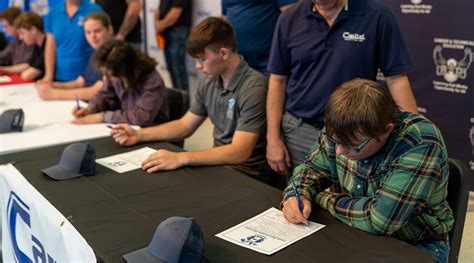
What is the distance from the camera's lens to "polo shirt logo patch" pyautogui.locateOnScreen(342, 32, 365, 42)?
169 cm

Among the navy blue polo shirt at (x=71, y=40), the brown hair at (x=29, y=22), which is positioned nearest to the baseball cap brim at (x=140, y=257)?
the navy blue polo shirt at (x=71, y=40)

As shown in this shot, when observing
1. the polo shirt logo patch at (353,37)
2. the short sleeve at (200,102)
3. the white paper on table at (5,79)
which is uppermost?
the polo shirt logo patch at (353,37)

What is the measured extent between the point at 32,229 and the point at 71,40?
2.14m

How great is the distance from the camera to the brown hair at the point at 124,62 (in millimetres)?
2229

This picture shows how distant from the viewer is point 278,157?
189cm

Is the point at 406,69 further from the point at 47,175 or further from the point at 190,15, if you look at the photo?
the point at 190,15

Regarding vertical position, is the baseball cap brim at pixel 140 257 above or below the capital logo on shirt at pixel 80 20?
below

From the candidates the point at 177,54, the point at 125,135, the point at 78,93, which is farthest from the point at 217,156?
the point at 177,54

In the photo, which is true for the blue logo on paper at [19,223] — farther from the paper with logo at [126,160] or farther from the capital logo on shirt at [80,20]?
the capital logo on shirt at [80,20]

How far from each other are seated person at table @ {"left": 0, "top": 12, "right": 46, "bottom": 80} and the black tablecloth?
2163 millimetres

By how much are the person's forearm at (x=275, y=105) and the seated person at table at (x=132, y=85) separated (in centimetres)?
64

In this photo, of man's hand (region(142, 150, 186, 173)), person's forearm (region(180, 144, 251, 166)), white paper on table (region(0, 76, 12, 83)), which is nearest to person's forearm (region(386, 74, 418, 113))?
person's forearm (region(180, 144, 251, 166))

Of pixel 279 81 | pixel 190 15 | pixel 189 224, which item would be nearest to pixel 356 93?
pixel 189 224

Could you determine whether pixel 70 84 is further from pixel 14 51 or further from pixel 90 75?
pixel 14 51
